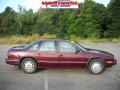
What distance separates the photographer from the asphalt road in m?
11.0

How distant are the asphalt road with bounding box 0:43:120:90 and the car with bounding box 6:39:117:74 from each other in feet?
1.10

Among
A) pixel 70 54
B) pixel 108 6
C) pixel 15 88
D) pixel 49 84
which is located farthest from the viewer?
pixel 108 6

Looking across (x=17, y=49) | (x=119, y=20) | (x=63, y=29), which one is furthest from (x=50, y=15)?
(x=17, y=49)

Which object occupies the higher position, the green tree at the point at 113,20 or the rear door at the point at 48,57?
the green tree at the point at 113,20

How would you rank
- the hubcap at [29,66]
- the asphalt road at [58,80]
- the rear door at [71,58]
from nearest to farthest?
the asphalt road at [58,80] → the rear door at [71,58] → the hubcap at [29,66]

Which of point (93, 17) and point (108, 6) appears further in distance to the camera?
point (108, 6)

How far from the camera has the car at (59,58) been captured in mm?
13594

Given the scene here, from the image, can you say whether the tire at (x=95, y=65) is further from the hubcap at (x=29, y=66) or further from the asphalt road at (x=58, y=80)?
the hubcap at (x=29, y=66)

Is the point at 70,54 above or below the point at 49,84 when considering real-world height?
above

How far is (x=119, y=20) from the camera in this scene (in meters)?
51.6

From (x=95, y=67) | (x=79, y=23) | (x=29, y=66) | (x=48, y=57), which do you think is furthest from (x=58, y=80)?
(x=79, y=23)

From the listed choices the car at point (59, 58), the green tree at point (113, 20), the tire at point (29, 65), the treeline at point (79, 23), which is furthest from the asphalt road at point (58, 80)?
the green tree at point (113, 20)

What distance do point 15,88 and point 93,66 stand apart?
13.3 feet

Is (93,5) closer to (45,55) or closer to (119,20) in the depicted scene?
(119,20)
